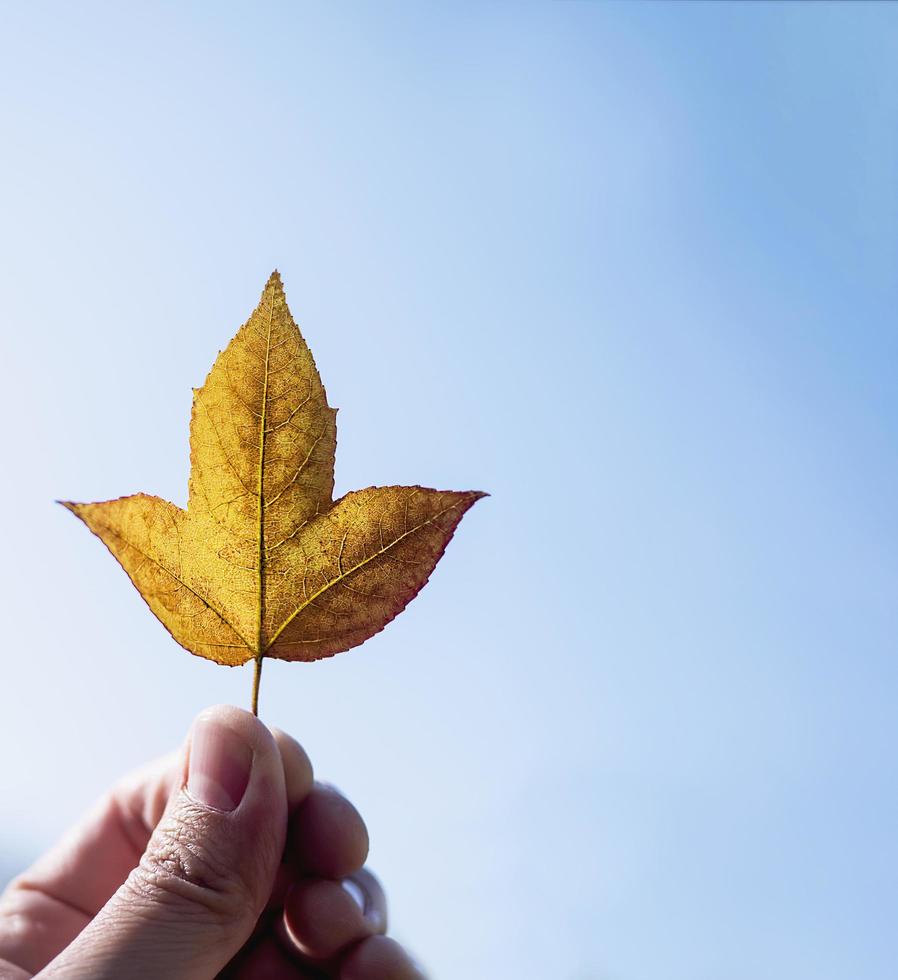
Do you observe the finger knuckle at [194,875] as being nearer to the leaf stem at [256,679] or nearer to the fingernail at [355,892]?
the leaf stem at [256,679]

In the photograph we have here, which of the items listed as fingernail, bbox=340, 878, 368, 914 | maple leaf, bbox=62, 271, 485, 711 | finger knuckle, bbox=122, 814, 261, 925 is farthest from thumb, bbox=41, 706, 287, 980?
fingernail, bbox=340, 878, 368, 914

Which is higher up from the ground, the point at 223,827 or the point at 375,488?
the point at 375,488

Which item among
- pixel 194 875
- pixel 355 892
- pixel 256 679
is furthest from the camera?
pixel 355 892

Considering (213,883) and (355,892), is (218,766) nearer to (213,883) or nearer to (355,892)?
(213,883)

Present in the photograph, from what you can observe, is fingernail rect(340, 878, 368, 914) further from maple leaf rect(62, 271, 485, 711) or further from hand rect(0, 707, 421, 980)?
maple leaf rect(62, 271, 485, 711)

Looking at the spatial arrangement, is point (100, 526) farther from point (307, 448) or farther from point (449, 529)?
point (449, 529)

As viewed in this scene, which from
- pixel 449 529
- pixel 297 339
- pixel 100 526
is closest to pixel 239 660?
pixel 100 526

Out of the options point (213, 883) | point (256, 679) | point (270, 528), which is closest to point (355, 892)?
point (213, 883)
